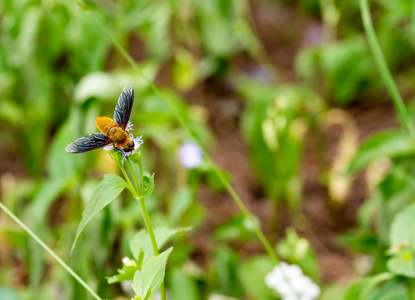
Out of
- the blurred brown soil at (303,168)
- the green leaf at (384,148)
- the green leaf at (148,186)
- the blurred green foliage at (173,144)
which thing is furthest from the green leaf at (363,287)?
the blurred brown soil at (303,168)

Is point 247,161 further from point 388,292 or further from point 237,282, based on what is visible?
point 388,292

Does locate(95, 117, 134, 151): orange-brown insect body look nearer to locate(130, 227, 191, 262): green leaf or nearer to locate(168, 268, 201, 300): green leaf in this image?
locate(130, 227, 191, 262): green leaf

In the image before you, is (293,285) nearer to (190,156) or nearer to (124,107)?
(190,156)

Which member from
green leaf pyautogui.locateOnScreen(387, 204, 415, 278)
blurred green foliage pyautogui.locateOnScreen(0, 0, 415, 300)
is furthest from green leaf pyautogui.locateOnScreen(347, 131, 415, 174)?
green leaf pyautogui.locateOnScreen(387, 204, 415, 278)

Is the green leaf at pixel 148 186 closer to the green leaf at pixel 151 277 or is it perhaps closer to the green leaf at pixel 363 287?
the green leaf at pixel 151 277

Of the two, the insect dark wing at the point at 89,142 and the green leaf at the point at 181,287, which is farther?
the green leaf at the point at 181,287
